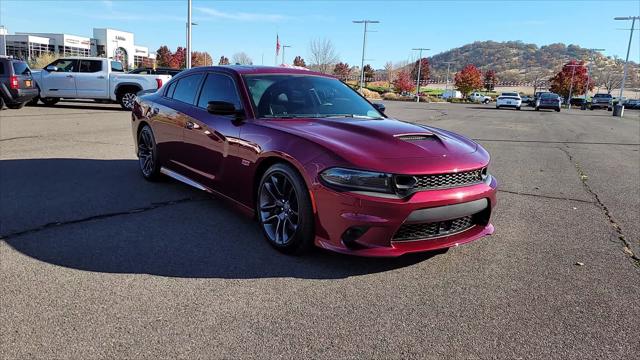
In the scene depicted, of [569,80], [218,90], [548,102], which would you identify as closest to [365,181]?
[218,90]

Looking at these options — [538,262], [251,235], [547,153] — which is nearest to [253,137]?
[251,235]

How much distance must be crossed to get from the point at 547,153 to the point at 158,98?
345 inches

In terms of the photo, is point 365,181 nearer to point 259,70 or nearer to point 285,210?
point 285,210

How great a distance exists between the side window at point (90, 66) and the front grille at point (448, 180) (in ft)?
54.8

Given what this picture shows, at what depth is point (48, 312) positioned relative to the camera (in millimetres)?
2871

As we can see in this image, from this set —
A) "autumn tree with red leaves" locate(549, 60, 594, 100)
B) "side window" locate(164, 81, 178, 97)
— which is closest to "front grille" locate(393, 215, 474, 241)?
"side window" locate(164, 81, 178, 97)

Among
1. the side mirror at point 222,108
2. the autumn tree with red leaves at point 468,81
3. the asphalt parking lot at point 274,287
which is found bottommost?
the asphalt parking lot at point 274,287

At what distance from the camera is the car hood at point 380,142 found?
3434mm

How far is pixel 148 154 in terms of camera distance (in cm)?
630

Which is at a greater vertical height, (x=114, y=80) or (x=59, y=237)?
(x=114, y=80)

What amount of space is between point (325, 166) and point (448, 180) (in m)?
0.91

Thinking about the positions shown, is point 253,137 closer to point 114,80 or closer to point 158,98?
point 158,98

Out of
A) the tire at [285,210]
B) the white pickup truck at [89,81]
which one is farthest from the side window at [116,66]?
the tire at [285,210]

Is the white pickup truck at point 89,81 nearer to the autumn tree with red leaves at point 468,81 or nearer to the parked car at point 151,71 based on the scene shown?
the parked car at point 151,71
